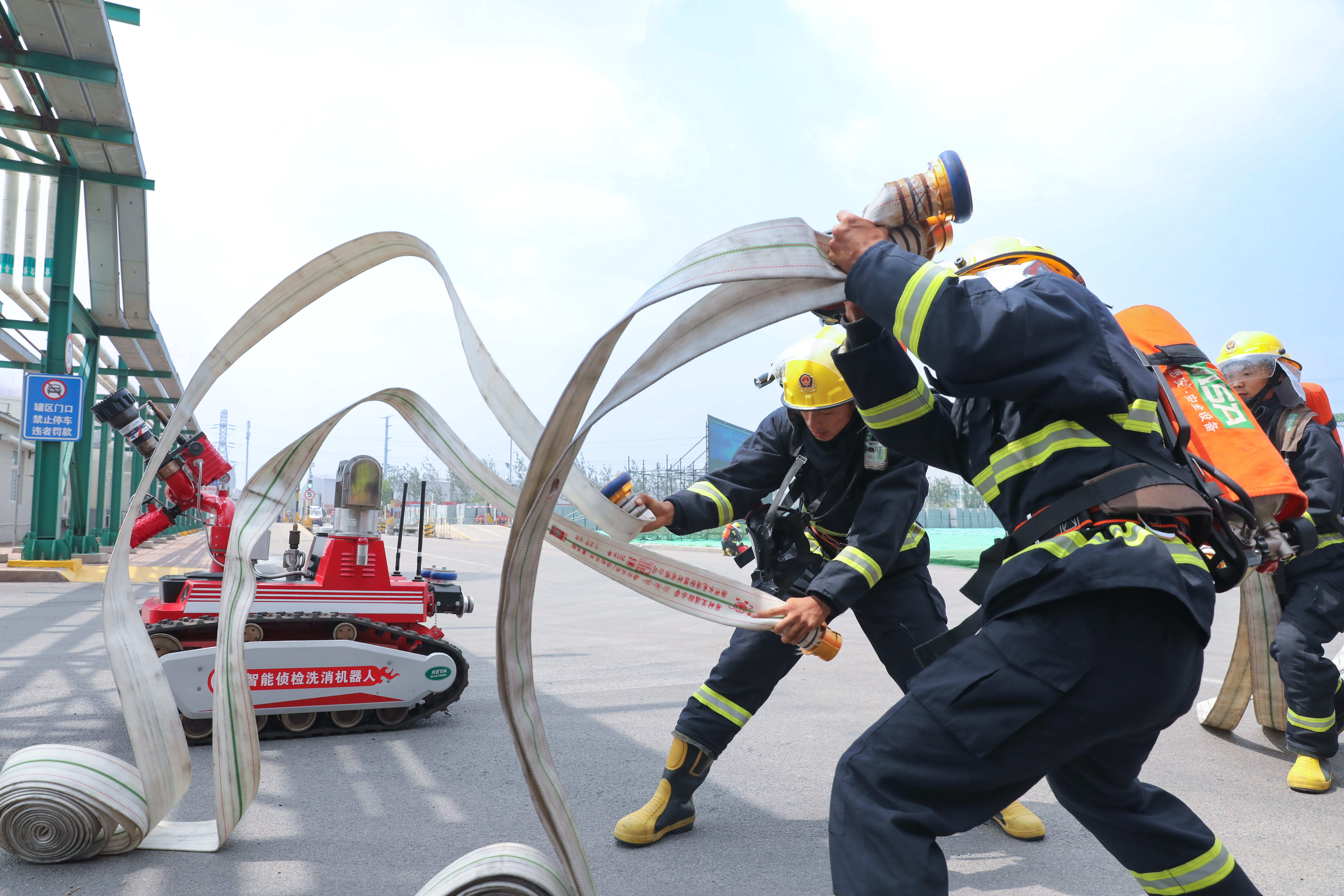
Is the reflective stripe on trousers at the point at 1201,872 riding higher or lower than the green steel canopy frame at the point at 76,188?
lower

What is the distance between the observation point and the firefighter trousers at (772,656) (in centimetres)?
321

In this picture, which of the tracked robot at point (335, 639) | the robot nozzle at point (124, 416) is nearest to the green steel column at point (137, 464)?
the robot nozzle at point (124, 416)

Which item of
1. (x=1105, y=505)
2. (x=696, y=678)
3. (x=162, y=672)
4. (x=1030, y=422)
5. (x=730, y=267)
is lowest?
(x=696, y=678)

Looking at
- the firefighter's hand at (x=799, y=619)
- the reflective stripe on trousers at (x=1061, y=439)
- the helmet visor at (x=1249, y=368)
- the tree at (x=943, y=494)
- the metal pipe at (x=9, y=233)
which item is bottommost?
the tree at (x=943, y=494)

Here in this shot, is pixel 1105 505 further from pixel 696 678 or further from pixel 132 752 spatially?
pixel 696 678

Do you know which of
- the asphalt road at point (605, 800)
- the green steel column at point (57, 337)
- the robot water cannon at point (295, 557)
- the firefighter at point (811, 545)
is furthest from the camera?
the green steel column at point (57, 337)

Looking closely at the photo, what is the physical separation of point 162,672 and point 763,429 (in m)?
2.44

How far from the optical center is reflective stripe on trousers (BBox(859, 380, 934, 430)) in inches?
79.2

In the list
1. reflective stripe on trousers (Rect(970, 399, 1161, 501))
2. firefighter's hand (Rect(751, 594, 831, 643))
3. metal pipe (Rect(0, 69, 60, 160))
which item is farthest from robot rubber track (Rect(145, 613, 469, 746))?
metal pipe (Rect(0, 69, 60, 160))

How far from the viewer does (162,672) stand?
8.92 ft

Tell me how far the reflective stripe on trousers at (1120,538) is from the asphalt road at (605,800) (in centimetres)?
168

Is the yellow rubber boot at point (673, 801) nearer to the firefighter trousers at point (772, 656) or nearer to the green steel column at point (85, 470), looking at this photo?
the firefighter trousers at point (772, 656)

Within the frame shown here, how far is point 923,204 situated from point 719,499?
1766mm

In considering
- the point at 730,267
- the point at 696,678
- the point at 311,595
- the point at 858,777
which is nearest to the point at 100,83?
the point at 311,595
